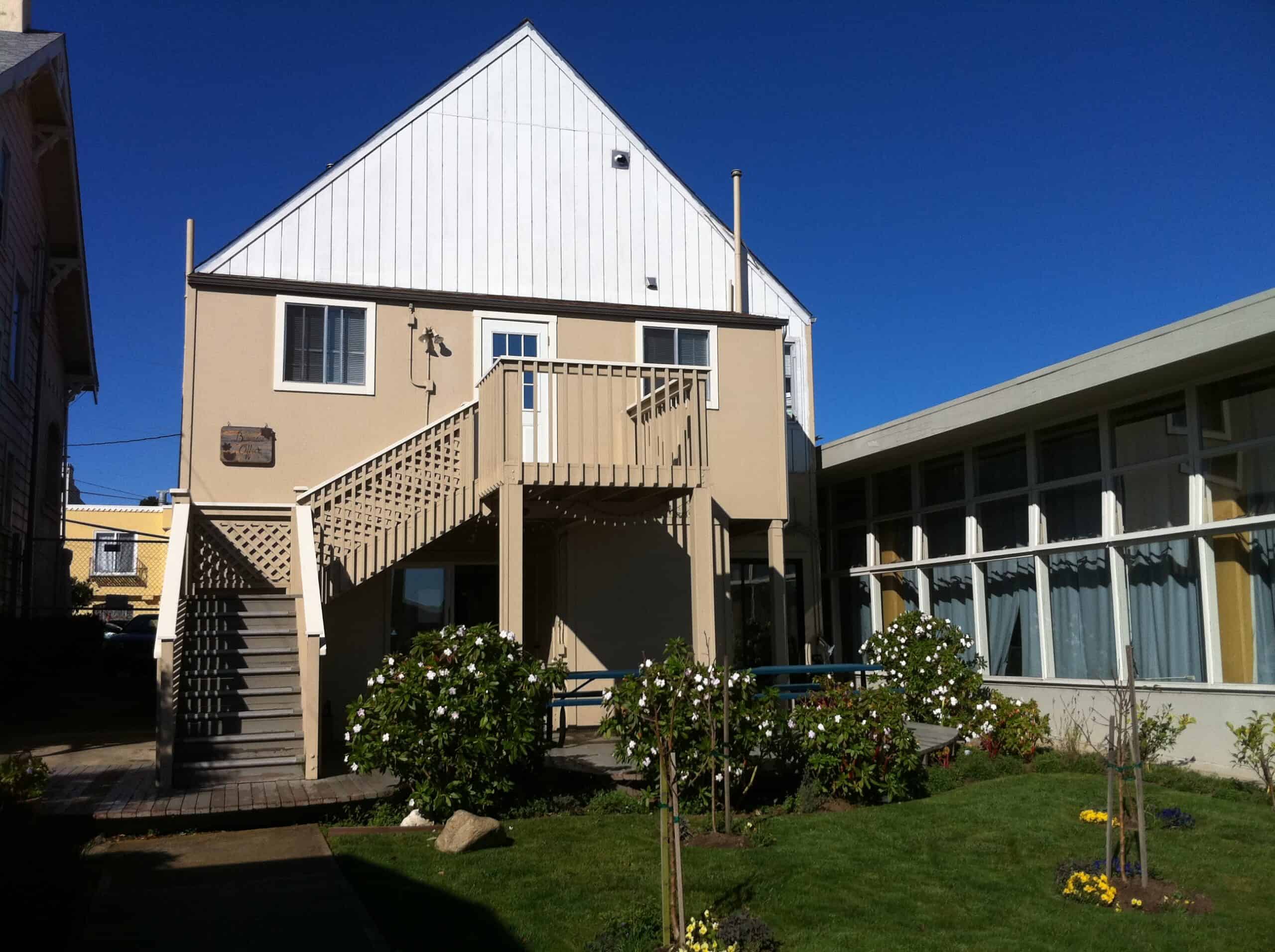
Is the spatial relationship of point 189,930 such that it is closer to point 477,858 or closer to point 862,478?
point 477,858

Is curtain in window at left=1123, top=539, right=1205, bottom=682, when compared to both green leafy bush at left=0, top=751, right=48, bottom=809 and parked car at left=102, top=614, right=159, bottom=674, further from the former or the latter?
parked car at left=102, top=614, right=159, bottom=674

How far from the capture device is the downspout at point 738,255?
1460 cm

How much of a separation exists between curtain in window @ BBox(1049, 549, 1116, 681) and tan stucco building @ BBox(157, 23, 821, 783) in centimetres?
314

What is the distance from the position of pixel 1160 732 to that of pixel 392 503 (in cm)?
765

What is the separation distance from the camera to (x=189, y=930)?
5531mm

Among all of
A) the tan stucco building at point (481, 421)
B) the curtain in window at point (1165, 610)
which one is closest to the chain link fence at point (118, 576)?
the tan stucco building at point (481, 421)

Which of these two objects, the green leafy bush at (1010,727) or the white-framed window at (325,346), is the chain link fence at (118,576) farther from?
the green leafy bush at (1010,727)

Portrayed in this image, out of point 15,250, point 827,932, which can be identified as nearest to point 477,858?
point 827,932

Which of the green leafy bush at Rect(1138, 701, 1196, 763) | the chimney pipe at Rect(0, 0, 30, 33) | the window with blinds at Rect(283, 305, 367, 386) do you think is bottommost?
the green leafy bush at Rect(1138, 701, 1196, 763)

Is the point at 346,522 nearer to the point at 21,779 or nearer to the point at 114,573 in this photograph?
the point at 21,779

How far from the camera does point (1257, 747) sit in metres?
8.85

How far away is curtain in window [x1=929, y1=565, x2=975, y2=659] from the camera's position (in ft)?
43.1

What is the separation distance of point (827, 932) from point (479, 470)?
701 cm

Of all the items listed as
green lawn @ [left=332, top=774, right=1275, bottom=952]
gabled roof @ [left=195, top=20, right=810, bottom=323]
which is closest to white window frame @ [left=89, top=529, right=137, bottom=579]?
gabled roof @ [left=195, top=20, right=810, bottom=323]
